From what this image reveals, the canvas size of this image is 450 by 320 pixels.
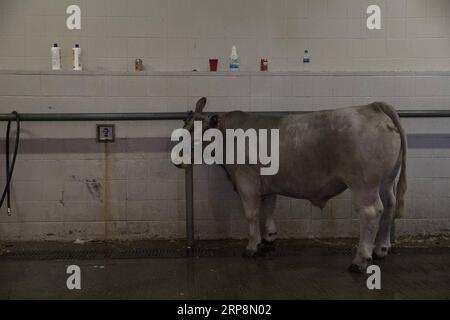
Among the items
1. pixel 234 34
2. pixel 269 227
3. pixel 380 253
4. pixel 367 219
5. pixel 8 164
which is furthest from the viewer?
pixel 234 34

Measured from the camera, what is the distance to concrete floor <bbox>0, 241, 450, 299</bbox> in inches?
155

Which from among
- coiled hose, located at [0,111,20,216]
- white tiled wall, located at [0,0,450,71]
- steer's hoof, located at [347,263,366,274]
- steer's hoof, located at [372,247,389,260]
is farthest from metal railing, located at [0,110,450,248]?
steer's hoof, located at [347,263,366,274]

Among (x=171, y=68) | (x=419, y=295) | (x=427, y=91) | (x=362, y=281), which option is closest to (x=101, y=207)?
(x=171, y=68)

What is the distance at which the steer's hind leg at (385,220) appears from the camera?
468 centimetres

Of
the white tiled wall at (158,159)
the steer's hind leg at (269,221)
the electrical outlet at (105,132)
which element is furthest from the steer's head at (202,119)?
the electrical outlet at (105,132)

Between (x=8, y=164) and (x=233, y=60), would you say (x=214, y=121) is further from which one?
(x=8, y=164)

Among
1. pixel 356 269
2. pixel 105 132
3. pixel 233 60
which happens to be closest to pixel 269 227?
pixel 356 269

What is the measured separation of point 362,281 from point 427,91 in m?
2.49

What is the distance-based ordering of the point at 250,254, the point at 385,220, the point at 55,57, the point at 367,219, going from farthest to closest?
the point at 55,57, the point at 250,254, the point at 385,220, the point at 367,219

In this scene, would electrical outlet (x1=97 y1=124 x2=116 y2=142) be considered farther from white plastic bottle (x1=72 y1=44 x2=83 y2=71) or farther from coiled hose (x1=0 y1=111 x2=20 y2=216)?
coiled hose (x1=0 y1=111 x2=20 y2=216)

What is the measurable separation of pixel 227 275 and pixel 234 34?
2.66m

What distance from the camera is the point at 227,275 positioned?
4.41m

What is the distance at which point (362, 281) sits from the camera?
4.21 m

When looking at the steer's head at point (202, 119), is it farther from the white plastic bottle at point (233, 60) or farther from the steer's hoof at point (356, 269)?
the steer's hoof at point (356, 269)
